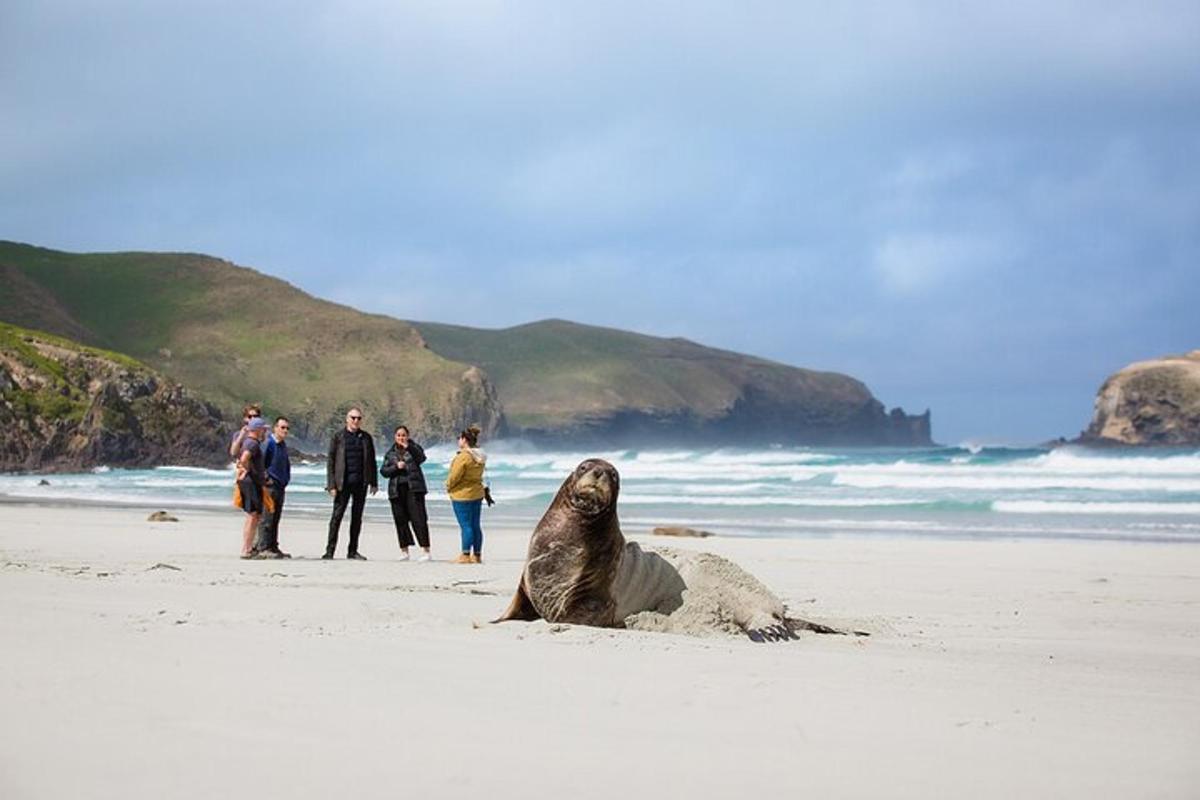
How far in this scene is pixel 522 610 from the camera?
318 inches

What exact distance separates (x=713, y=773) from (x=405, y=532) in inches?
445

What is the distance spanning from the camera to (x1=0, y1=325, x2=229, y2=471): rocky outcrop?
63156 millimetres

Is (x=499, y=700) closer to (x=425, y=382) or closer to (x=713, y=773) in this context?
(x=713, y=773)

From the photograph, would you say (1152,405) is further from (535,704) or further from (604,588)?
(535,704)

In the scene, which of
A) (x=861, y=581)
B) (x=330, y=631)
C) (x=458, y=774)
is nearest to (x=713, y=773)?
(x=458, y=774)

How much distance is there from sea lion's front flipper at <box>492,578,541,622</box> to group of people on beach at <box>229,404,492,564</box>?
6.09 meters

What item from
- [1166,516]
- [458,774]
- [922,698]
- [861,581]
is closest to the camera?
[458,774]

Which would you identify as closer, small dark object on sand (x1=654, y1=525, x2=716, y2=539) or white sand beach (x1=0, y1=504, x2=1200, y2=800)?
white sand beach (x1=0, y1=504, x2=1200, y2=800)

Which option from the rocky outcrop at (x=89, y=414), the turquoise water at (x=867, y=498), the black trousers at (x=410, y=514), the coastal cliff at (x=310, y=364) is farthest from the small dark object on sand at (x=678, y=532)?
the coastal cliff at (x=310, y=364)

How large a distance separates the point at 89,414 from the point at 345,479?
57.4 m

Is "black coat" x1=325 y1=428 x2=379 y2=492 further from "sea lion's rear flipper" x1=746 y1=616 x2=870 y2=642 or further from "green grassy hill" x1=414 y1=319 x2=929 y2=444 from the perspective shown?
"green grassy hill" x1=414 y1=319 x2=929 y2=444

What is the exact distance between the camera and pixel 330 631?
703cm

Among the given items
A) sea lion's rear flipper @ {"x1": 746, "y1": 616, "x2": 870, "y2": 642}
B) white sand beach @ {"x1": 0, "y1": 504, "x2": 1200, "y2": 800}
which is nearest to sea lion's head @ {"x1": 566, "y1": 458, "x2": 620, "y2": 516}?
white sand beach @ {"x1": 0, "y1": 504, "x2": 1200, "y2": 800}

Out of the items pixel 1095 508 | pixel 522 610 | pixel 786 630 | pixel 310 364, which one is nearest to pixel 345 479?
pixel 522 610
